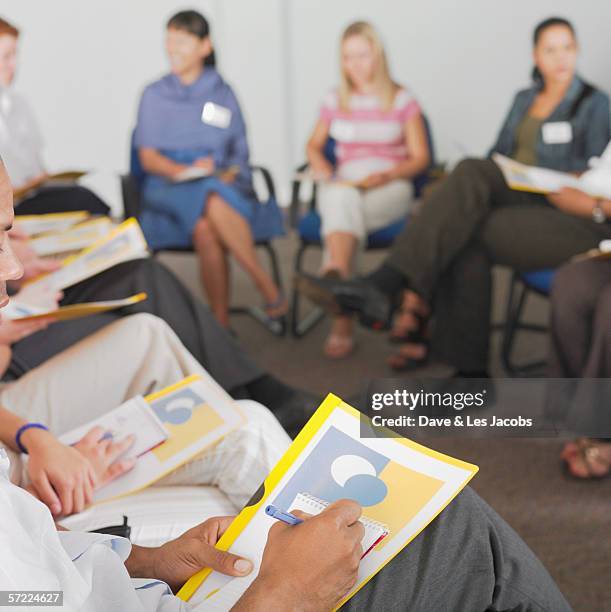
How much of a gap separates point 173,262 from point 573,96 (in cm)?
263

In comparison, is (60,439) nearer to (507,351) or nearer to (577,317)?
(577,317)

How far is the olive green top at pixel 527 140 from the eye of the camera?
10.8ft

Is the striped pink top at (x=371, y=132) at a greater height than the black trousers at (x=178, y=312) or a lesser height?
greater

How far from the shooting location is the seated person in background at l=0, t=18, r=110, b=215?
3213 mm

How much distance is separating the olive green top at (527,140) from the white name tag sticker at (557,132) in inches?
2.2

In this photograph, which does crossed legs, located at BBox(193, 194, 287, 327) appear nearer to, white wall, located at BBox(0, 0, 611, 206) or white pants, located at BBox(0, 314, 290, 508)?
white pants, located at BBox(0, 314, 290, 508)

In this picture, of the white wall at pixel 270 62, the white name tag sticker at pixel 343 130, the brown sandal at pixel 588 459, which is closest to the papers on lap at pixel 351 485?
the brown sandal at pixel 588 459

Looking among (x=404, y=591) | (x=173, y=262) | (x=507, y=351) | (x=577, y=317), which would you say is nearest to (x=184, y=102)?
(x=173, y=262)

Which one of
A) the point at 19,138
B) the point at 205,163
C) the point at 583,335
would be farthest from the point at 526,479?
the point at 19,138

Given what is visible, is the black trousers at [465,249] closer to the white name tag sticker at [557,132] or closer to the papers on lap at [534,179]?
the papers on lap at [534,179]

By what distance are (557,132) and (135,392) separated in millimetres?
2198

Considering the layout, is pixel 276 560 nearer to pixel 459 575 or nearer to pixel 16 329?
pixel 459 575

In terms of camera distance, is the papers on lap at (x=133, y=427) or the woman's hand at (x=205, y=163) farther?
the woman's hand at (x=205, y=163)

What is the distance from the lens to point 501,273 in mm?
4316
